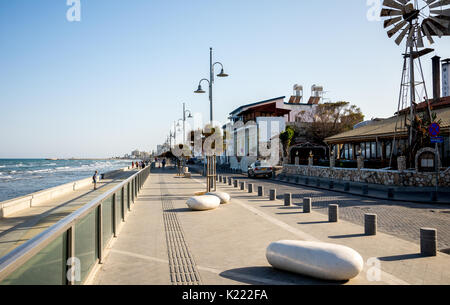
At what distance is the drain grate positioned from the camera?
535cm

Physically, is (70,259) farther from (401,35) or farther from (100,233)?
(401,35)

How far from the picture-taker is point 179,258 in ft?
21.5

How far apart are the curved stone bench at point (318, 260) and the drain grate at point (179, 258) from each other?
55.1 inches

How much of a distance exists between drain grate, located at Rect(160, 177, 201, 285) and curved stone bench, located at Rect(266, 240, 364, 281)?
1.40m

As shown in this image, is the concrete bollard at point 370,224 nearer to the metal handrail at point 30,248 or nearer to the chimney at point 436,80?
the metal handrail at point 30,248

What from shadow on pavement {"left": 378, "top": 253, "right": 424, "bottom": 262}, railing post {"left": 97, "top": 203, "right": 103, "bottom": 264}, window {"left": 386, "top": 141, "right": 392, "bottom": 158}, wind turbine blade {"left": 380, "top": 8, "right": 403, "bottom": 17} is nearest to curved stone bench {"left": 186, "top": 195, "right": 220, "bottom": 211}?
railing post {"left": 97, "top": 203, "right": 103, "bottom": 264}

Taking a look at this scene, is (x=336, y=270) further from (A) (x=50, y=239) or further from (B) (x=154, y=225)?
(B) (x=154, y=225)

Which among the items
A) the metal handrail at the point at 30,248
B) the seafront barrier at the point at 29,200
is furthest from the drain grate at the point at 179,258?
the seafront barrier at the point at 29,200

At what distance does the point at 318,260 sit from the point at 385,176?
62.8 feet

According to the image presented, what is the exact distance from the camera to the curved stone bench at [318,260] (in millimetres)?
5168

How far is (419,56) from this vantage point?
24406mm

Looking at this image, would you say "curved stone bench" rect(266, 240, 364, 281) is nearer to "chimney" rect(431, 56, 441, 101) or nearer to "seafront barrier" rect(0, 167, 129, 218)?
"seafront barrier" rect(0, 167, 129, 218)

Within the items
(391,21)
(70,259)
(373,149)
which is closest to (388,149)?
(373,149)
